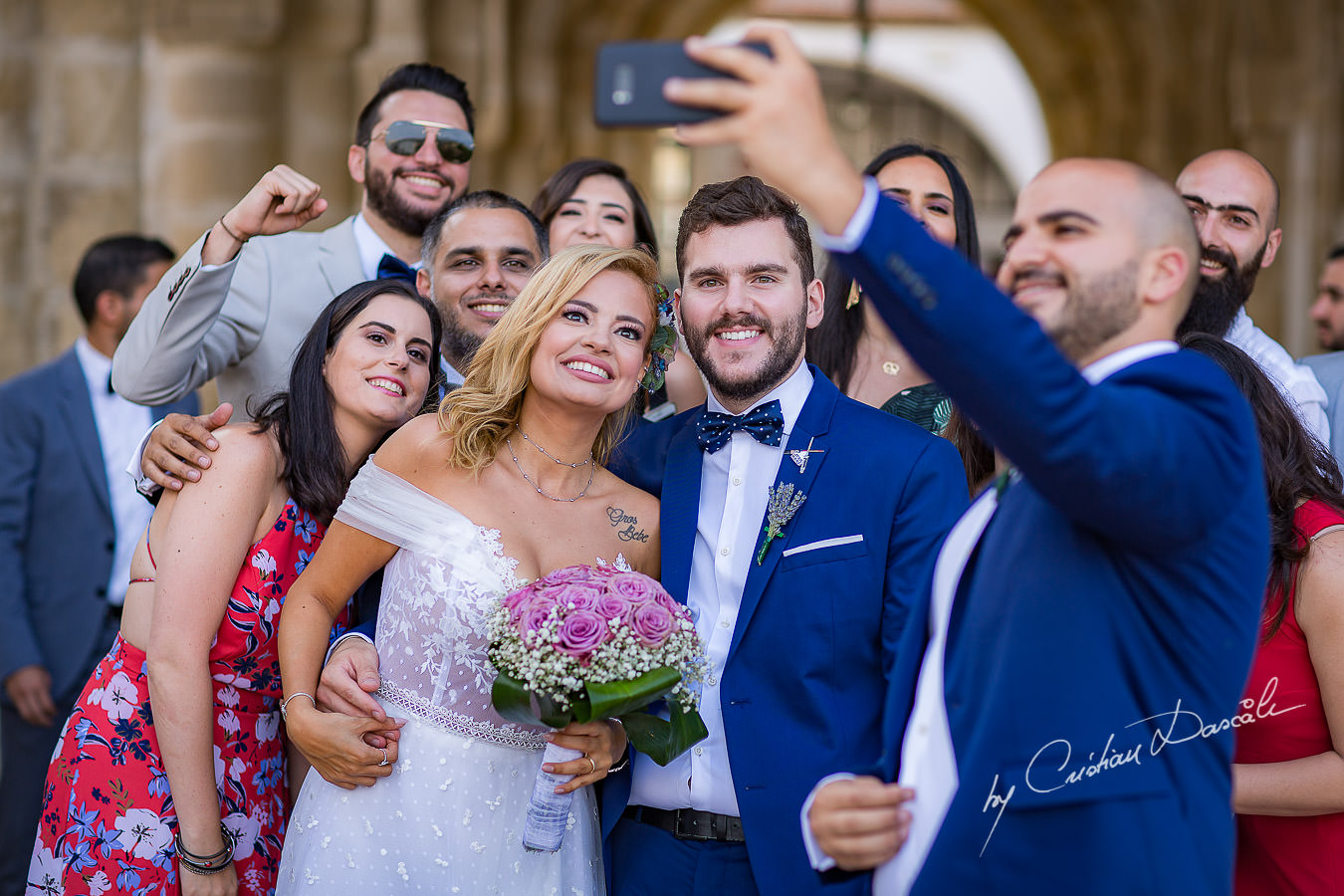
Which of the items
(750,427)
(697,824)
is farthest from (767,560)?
(697,824)

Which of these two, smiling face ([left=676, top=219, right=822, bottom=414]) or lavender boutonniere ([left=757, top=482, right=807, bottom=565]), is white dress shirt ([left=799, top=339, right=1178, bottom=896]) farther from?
smiling face ([left=676, top=219, right=822, bottom=414])

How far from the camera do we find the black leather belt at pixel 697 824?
2.87 m

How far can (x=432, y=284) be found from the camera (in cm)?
430

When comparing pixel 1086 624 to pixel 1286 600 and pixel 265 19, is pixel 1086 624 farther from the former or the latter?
pixel 265 19

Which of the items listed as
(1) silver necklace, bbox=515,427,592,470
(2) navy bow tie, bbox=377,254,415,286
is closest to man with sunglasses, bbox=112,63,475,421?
(2) navy bow tie, bbox=377,254,415,286

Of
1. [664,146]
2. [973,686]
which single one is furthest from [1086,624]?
[664,146]

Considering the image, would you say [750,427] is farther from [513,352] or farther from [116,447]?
[116,447]

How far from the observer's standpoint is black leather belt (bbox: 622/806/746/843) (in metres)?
2.87

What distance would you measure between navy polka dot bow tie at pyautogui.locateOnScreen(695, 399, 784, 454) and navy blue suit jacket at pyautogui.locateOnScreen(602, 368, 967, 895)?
9cm

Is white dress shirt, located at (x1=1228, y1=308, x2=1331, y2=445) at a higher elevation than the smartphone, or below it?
below

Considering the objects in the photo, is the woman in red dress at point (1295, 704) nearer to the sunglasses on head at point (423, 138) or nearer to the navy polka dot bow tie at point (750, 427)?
the navy polka dot bow tie at point (750, 427)

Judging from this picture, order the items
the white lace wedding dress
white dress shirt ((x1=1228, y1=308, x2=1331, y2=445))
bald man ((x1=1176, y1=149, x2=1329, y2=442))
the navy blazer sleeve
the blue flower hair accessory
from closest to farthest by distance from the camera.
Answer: the navy blazer sleeve, the white lace wedding dress, the blue flower hair accessory, white dress shirt ((x1=1228, y1=308, x2=1331, y2=445)), bald man ((x1=1176, y1=149, x2=1329, y2=442))

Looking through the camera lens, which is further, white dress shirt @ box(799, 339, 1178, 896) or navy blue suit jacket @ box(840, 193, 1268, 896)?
white dress shirt @ box(799, 339, 1178, 896)

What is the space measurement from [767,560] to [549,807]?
2.34 feet
